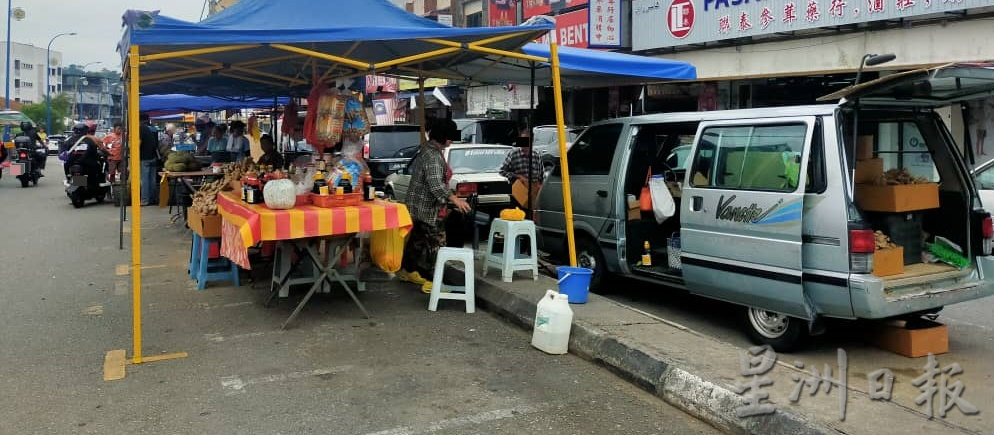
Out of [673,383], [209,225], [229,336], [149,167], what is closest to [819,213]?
[673,383]

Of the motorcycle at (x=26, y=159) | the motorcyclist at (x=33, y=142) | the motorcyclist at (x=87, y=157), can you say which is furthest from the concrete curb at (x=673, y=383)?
the motorcyclist at (x=33, y=142)

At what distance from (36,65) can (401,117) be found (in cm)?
8485

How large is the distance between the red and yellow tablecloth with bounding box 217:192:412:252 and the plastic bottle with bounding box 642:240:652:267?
218 cm

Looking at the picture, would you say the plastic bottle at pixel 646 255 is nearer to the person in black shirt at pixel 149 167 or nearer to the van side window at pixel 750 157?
the van side window at pixel 750 157

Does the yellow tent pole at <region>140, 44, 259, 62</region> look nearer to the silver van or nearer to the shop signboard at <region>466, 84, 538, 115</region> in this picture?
the silver van

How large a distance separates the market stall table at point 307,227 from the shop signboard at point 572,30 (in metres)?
13.4

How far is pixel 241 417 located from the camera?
4121mm

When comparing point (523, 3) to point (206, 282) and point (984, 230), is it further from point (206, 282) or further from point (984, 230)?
point (984, 230)

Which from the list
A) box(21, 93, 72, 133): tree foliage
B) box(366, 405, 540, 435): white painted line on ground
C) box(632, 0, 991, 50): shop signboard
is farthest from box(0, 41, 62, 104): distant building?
box(366, 405, 540, 435): white painted line on ground

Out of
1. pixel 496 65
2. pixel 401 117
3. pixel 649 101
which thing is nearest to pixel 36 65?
pixel 401 117

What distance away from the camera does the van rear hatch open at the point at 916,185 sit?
4762mm

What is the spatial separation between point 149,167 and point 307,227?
36.9 feet

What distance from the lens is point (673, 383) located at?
4.46m

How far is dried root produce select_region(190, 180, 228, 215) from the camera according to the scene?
722 cm
